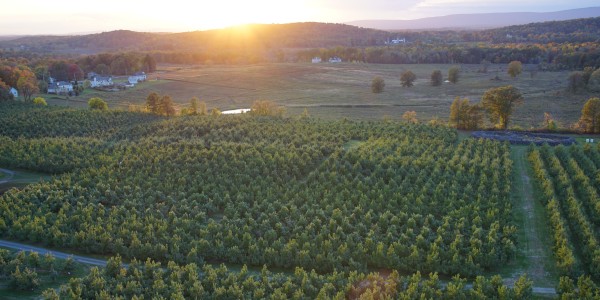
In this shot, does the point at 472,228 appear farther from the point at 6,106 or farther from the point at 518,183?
the point at 6,106

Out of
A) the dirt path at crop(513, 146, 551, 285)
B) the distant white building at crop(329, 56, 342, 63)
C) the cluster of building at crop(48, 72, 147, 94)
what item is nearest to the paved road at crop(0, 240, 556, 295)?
the dirt path at crop(513, 146, 551, 285)

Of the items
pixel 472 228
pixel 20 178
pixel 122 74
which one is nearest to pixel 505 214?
pixel 472 228

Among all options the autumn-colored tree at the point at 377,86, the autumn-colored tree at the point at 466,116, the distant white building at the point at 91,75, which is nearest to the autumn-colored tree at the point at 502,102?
the autumn-colored tree at the point at 466,116

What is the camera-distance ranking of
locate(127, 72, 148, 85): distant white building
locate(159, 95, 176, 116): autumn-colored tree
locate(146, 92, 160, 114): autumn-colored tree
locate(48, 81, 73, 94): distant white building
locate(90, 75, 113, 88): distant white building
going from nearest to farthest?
locate(146, 92, 160, 114): autumn-colored tree → locate(159, 95, 176, 116): autumn-colored tree → locate(48, 81, 73, 94): distant white building → locate(90, 75, 113, 88): distant white building → locate(127, 72, 148, 85): distant white building

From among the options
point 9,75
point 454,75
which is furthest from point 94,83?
point 454,75

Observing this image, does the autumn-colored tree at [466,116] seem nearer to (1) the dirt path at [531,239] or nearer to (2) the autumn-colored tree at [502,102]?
(2) the autumn-colored tree at [502,102]

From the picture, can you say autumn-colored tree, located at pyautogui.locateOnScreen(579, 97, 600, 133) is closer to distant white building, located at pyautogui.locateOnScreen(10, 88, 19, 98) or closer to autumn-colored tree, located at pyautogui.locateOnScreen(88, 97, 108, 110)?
autumn-colored tree, located at pyautogui.locateOnScreen(88, 97, 108, 110)

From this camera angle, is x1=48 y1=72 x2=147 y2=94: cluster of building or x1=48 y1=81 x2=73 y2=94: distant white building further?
x1=48 y1=72 x2=147 y2=94: cluster of building
